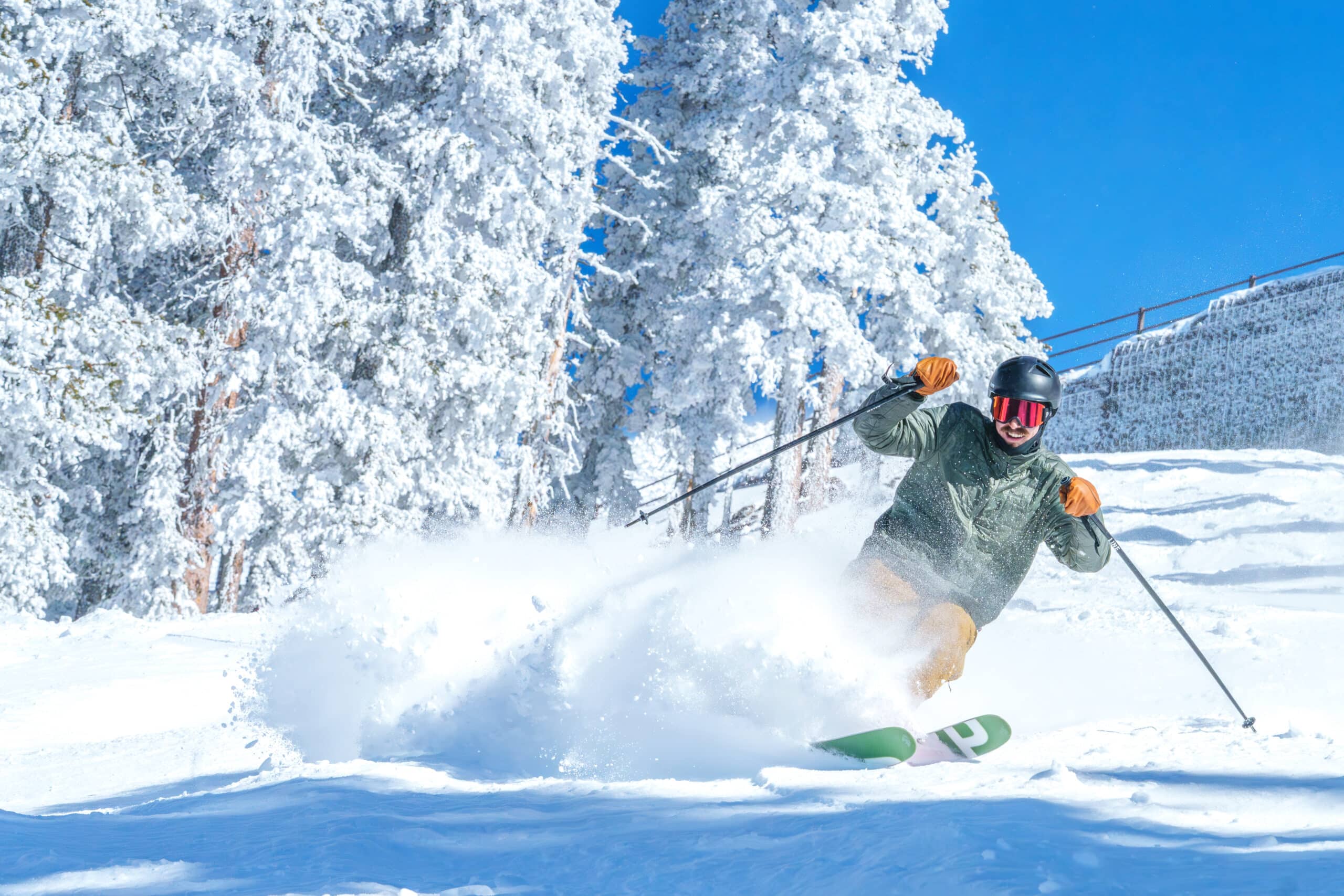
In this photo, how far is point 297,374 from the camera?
14062 millimetres

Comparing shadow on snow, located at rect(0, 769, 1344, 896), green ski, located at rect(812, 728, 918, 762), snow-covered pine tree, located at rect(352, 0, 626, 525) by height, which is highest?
snow-covered pine tree, located at rect(352, 0, 626, 525)

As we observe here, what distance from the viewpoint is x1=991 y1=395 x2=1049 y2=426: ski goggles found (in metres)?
4.76

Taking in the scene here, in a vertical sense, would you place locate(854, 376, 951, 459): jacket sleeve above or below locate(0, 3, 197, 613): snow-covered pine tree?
below

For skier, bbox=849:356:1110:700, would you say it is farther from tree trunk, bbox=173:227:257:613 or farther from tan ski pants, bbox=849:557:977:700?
tree trunk, bbox=173:227:257:613

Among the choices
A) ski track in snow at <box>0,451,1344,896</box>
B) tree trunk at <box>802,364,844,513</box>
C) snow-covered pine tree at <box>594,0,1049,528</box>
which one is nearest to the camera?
ski track in snow at <box>0,451,1344,896</box>

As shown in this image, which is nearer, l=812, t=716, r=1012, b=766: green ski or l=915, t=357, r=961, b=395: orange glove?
l=812, t=716, r=1012, b=766: green ski

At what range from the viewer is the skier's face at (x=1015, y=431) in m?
4.79

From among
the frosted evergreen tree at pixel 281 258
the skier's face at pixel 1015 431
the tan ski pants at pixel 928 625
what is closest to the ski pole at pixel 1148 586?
the skier's face at pixel 1015 431

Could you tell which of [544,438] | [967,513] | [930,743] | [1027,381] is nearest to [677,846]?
[930,743]

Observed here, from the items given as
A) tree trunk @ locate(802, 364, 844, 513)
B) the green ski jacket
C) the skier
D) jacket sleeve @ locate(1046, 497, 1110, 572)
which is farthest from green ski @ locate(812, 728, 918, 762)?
tree trunk @ locate(802, 364, 844, 513)

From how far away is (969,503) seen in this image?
495 cm

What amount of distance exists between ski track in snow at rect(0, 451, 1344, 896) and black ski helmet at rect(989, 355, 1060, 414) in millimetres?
1243

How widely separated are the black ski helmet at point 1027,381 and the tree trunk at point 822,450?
41.6ft

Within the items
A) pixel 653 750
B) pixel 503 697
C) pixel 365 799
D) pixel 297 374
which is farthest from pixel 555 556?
pixel 297 374
